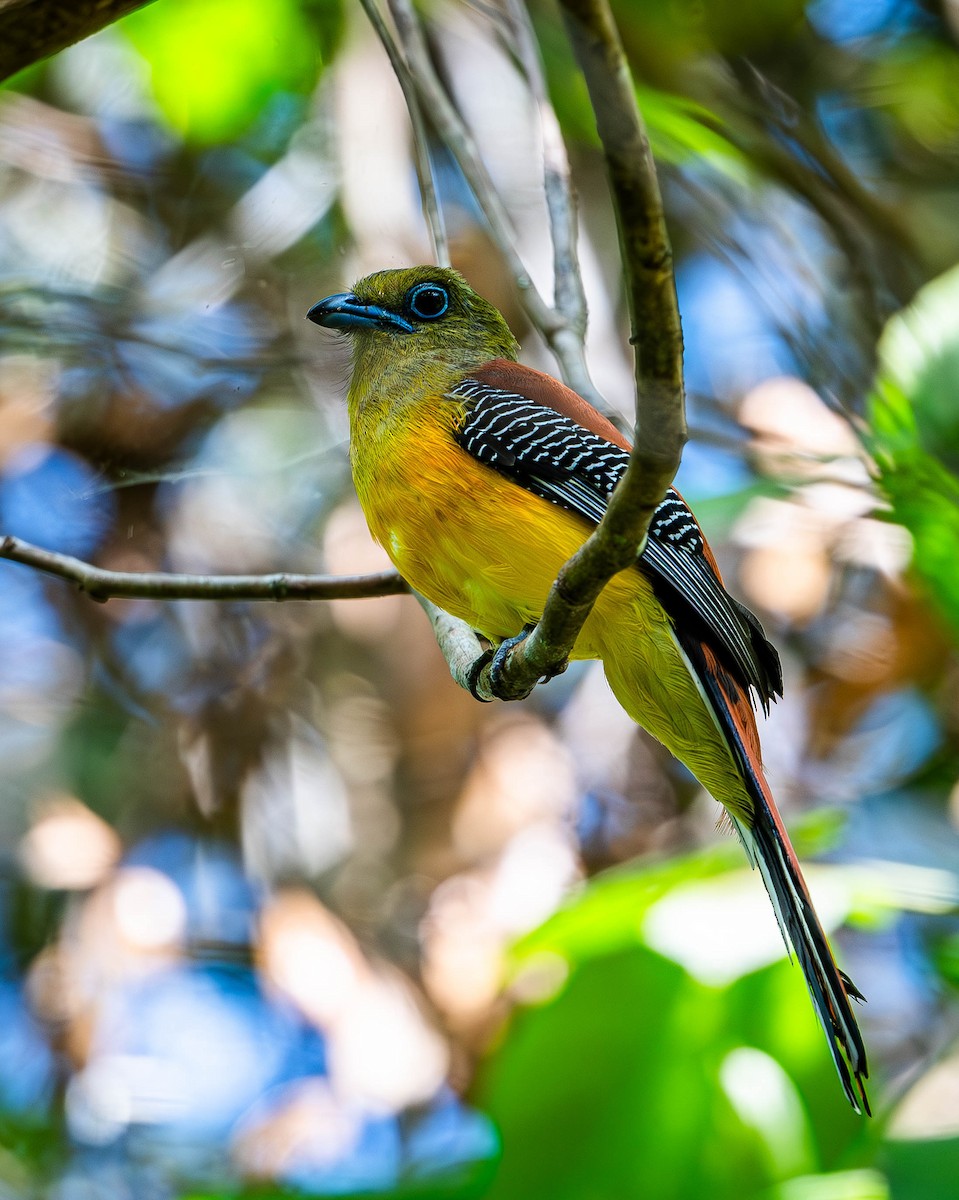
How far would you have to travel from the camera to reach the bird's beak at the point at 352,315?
334 cm

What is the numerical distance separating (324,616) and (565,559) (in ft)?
10.3

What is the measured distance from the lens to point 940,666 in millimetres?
5762

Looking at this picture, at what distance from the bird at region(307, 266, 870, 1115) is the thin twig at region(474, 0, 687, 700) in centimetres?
63

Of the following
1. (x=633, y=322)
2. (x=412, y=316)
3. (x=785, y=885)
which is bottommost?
(x=785, y=885)

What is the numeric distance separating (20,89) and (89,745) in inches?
124

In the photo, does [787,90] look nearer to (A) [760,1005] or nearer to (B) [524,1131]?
(A) [760,1005]

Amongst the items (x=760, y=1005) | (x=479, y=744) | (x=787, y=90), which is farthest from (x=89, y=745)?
(x=787, y=90)

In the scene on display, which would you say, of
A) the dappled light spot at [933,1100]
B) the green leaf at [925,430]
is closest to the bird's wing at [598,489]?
the green leaf at [925,430]

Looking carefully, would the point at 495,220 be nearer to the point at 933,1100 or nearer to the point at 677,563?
the point at 677,563

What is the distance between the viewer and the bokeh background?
5.27 meters

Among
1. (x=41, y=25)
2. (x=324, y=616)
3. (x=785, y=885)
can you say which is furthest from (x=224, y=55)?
(x=785, y=885)

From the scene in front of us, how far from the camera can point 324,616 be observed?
5.77m

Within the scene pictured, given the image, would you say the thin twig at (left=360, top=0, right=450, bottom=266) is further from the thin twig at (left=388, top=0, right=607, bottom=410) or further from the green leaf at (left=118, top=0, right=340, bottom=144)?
the green leaf at (left=118, top=0, right=340, bottom=144)

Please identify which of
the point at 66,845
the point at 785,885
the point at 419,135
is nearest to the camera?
the point at 785,885
